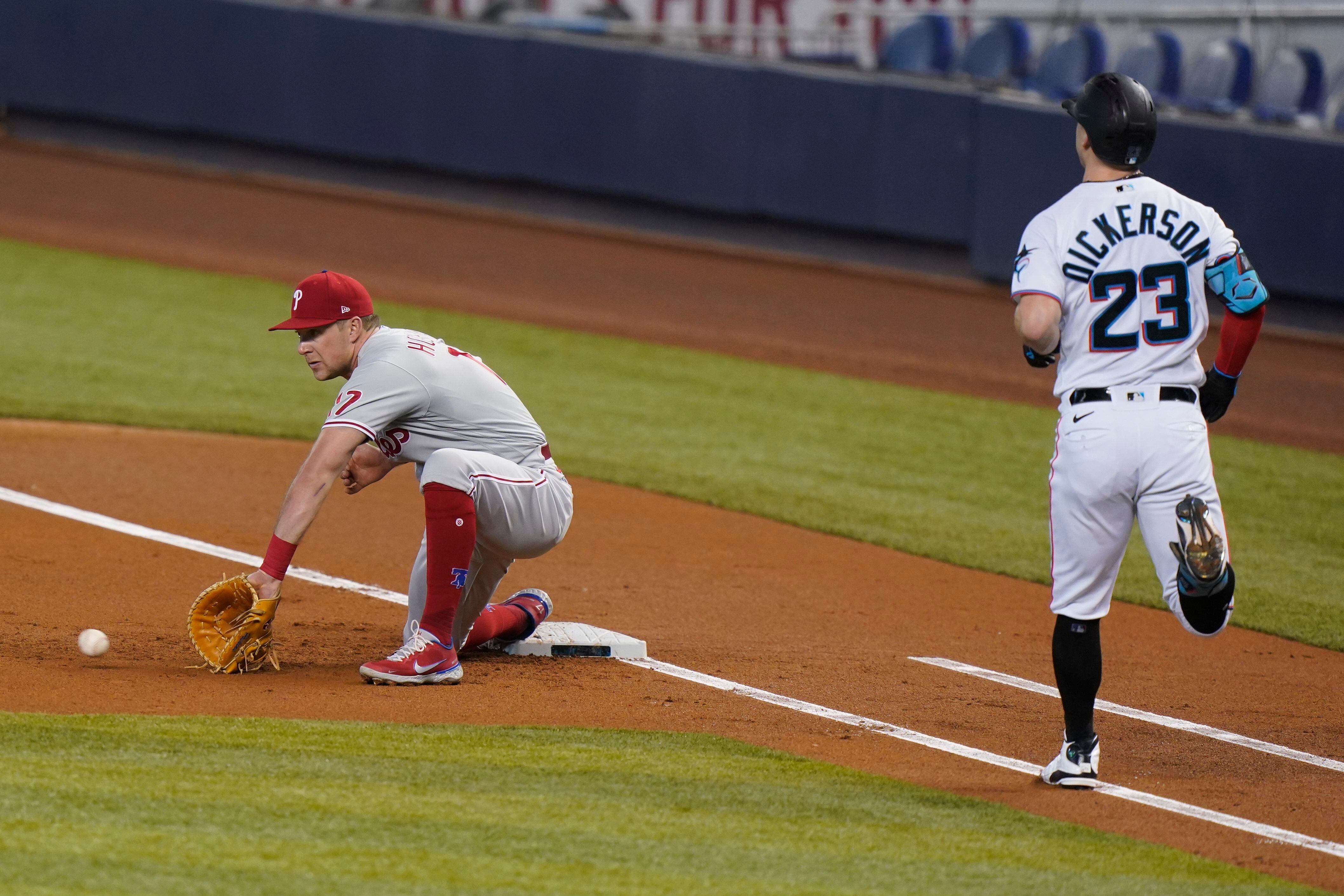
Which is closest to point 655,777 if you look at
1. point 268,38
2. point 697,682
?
point 697,682

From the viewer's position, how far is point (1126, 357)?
408cm

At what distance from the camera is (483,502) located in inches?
199

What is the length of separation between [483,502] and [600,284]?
10445 millimetres

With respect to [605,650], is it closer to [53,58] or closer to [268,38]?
[268,38]

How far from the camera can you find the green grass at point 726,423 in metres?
7.83

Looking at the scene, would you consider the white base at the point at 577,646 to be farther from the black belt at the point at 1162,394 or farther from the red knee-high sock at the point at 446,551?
the black belt at the point at 1162,394

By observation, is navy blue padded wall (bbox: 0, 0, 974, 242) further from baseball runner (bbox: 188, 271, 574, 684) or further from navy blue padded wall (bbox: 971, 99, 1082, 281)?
baseball runner (bbox: 188, 271, 574, 684)

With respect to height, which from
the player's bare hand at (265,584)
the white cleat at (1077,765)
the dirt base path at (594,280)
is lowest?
the white cleat at (1077,765)

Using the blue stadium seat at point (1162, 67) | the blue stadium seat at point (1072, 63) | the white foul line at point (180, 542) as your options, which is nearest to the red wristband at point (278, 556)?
the white foul line at point (180, 542)

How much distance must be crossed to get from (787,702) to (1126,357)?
1.60 meters

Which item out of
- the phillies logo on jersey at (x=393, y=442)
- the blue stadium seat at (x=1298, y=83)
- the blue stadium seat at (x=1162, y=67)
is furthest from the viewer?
→ the blue stadium seat at (x=1162, y=67)

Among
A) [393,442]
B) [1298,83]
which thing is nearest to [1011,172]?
[1298,83]

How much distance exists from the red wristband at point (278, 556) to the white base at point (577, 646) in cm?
104

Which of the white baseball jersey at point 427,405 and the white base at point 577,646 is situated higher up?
the white baseball jersey at point 427,405
